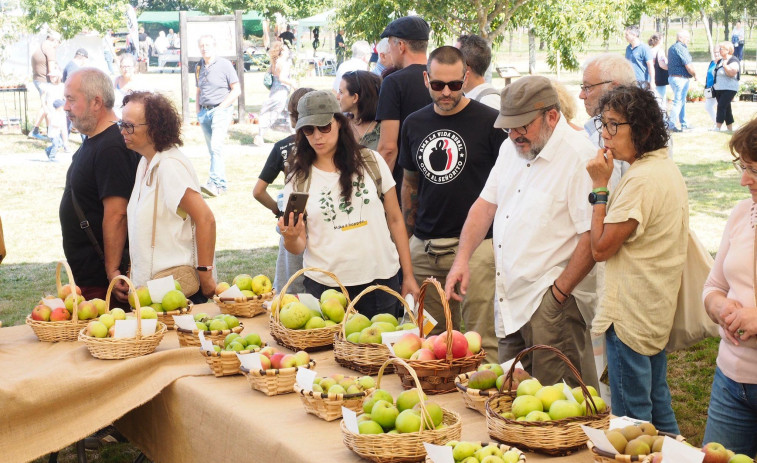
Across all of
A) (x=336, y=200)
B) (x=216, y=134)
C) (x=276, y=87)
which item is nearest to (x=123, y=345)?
(x=336, y=200)

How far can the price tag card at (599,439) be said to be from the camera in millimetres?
2033

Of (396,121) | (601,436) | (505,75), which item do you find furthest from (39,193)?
(601,436)

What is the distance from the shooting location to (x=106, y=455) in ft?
14.1

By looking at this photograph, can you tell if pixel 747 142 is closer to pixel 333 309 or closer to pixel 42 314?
pixel 333 309

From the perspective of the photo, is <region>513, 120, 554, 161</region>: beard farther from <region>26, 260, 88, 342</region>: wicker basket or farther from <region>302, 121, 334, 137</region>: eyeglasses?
<region>26, 260, 88, 342</region>: wicker basket

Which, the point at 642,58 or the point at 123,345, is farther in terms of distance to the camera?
the point at 642,58

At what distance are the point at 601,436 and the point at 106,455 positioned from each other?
9.79 feet

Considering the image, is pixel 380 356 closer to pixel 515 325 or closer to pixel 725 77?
pixel 515 325

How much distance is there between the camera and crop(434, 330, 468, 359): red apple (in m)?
2.76

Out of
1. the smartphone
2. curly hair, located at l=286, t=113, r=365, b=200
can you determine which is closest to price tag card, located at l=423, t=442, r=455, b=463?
the smartphone

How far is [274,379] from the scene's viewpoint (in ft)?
9.21

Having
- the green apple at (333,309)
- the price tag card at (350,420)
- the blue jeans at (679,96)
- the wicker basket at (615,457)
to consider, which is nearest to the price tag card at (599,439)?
the wicker basket at (615,457)

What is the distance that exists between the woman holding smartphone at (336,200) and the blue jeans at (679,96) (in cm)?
1219

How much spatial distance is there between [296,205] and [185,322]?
2.16 ft
